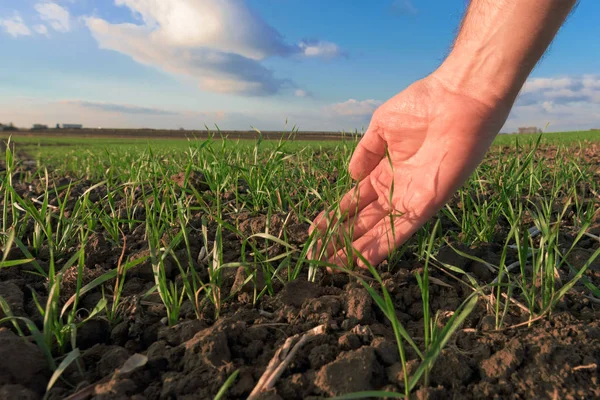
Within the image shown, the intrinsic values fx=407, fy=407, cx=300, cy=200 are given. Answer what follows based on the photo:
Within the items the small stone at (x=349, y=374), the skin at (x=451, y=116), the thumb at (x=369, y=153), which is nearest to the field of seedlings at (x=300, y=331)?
the small stone at (x=349, y=374)

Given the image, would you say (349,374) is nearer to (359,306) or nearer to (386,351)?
(386,351)

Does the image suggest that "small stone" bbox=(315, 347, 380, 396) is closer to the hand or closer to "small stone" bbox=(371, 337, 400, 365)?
"small stone" bbox=(371, 337, 400, 365)

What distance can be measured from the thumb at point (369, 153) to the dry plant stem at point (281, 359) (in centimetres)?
104

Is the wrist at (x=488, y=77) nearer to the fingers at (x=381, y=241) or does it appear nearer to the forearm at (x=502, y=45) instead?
the forearm at (x=502, y=45)

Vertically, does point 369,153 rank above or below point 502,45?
below

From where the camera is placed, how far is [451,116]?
61.2 inches

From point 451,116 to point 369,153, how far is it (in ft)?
1.52

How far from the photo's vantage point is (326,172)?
2611mm

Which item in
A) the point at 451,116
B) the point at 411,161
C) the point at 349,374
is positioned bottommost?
the point at 349,374

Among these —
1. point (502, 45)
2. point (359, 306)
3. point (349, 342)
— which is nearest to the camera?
point (349, 342)

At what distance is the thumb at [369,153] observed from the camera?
1.91m

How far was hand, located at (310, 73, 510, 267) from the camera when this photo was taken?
4.88 feet

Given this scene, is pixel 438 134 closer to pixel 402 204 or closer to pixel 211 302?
pixel 402 204

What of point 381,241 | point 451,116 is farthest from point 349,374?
point 451,116
